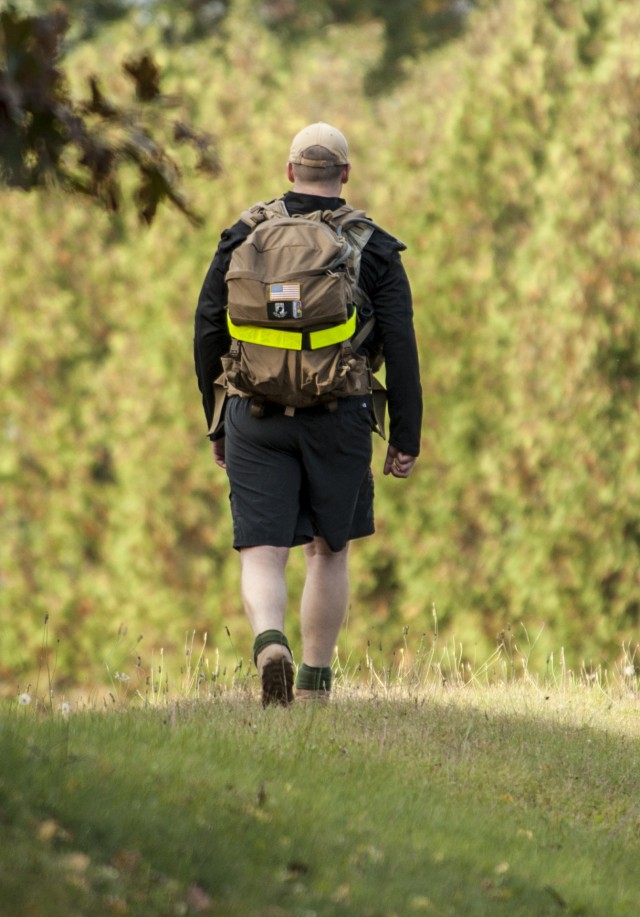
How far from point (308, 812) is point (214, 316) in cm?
178

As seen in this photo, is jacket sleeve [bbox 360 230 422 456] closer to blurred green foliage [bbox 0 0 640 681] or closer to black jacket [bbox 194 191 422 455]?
black jacket [bbox 194 191 422 455]

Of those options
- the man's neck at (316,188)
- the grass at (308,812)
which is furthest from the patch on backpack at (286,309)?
the grass at (308,812)

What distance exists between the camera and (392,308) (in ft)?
15.2

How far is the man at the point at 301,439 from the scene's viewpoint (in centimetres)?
Answer: 454

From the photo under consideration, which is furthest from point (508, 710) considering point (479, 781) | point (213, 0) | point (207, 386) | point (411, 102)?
point (213, 0)

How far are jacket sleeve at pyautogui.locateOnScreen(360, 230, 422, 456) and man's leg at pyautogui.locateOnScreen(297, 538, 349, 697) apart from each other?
0.59 meters

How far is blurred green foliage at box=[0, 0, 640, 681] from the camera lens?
7957mm

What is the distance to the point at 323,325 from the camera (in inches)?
172

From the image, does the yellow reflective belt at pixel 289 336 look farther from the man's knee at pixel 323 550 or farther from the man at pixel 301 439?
the man's knee at pixel 323 550

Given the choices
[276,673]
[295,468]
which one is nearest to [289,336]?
[295,468]

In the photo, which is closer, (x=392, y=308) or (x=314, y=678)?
(x=392, y=308)

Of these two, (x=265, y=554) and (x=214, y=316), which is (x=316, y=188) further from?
(x=265, y=554)

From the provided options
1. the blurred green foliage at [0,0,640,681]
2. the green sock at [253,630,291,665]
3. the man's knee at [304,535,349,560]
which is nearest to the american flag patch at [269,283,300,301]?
the man's knee at [304,535,349,560]

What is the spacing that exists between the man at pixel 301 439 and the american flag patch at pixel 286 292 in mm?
359
